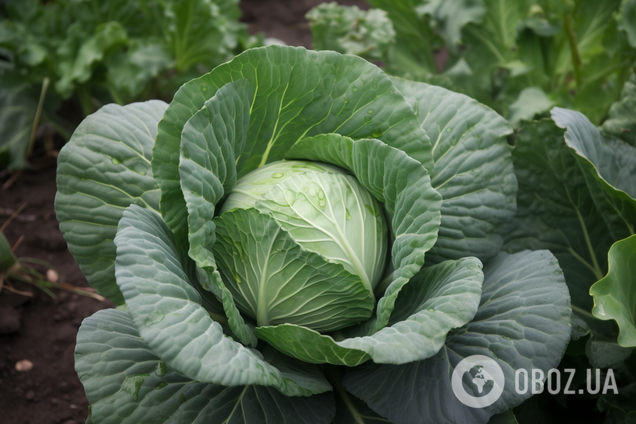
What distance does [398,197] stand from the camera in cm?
170

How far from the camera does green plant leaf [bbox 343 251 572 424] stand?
1.60 m

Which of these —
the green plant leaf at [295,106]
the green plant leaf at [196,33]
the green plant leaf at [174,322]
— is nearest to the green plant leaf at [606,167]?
the green plant leaf at [295,106]

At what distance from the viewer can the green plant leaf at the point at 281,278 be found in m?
1.54

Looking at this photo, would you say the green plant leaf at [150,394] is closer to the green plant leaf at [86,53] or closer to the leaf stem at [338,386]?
the leaf stem at [338,386]

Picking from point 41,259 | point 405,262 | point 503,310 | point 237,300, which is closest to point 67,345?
point 41,259

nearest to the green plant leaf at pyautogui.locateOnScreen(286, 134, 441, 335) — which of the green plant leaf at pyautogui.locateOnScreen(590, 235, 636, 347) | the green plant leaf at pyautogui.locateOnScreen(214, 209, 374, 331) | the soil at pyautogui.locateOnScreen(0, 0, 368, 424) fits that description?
the green plant leaf at pyautogui.locateOnScreen(214, 209, 374, 331)

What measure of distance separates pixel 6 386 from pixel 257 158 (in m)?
1.67

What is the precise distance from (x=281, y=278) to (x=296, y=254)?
0.12 meters

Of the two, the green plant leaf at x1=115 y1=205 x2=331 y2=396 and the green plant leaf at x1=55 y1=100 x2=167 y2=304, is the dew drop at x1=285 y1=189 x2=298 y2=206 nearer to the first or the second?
the green plant leaf at x1=115 y1=205 x2=331 y2=396

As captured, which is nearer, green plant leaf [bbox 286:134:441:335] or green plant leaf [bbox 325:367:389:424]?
green plant leaf [bbox 286:134:441:335]

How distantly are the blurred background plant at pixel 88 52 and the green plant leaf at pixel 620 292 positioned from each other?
2.75 meters

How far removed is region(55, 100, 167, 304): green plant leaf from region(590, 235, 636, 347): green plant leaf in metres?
1.61

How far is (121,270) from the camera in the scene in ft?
4.52

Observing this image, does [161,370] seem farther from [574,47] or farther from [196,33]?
[574,47]
